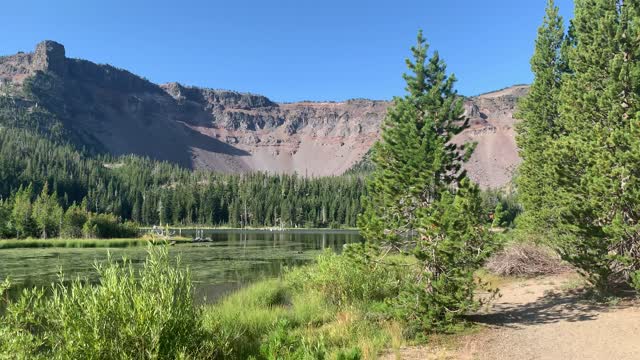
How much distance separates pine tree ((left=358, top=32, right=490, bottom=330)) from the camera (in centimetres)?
1486

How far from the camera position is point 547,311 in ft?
61.6

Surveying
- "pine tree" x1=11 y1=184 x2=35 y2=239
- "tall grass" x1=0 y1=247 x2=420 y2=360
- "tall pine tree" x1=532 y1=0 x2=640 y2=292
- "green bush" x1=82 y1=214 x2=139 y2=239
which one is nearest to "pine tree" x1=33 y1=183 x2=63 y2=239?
"pine tree" x1=11 y1=184 x2=35 y2=239

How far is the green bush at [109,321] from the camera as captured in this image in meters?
8.62

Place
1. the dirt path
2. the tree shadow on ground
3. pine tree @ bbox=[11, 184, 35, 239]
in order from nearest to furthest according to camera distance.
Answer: the dirt path → the tree shadow on ground → pine tree @ bbox=[11, 184, 35, 239]

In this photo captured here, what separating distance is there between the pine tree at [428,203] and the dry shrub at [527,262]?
14647mm

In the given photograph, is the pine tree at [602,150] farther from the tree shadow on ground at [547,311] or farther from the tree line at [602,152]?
the tree shadow on ground at [547,311]

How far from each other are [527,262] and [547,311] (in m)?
11.8

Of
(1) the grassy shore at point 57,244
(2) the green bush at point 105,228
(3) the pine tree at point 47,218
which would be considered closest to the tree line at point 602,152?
(1) the grassy shore at point 57,244

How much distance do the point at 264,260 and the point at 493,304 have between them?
35.9 meters

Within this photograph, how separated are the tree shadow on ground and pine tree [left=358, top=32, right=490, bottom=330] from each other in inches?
79.2

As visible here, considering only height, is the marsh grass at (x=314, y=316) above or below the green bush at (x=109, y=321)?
below

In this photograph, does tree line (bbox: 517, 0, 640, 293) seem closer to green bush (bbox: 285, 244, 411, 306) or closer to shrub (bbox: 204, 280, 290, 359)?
green bush (bbox: 285, 244, 411, 306)

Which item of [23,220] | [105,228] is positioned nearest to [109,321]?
[23,220]

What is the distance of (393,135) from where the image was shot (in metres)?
18.2
